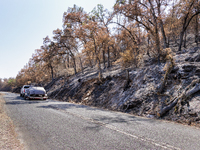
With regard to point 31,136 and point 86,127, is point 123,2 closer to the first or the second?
point 86,127

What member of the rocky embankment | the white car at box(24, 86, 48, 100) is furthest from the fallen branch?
the white car at box(24, 86, 48, 100)

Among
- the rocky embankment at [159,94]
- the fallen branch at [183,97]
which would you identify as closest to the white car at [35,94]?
the rocky embankment at [159,94]

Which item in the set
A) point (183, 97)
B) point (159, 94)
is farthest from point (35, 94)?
point (183, 97)

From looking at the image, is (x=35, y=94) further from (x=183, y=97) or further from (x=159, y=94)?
(x=183, y=97)

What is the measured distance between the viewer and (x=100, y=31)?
17.8 meters

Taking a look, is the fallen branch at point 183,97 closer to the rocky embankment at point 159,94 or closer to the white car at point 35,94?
the rocky embankment at point 159,94

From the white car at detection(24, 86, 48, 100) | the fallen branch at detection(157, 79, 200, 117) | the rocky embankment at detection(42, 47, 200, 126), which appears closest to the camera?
the rocky embankment at detection(42, 47, 200, 126)

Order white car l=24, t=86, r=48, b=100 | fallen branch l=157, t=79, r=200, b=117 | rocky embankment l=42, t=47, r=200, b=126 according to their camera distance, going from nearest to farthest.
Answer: rocky embankment l=42, t=47, r=200, b=126, fallen branch l=157, t=79, r=200, b=117, white car l=24, t=86, r=48, b=100

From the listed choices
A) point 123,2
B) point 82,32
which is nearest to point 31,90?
point 82,32

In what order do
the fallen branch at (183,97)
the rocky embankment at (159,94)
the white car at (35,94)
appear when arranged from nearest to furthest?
the rocky embankment at (159,94) < the fallen branch at (183,97) < the white car at (35,94)

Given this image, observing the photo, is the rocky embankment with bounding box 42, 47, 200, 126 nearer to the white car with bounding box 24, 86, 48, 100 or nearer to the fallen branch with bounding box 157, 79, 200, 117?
the fallen branch with bounding box 157, 79, 200, 117

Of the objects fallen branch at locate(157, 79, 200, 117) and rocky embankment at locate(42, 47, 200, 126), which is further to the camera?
fallen branch at locate(157, 79, 200, 117)

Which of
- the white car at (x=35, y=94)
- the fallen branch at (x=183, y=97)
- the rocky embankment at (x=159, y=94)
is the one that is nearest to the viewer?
the rocky embankment at (x=159, y=94)

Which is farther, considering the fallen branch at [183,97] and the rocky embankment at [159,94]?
the fallen branch at [183,97]
